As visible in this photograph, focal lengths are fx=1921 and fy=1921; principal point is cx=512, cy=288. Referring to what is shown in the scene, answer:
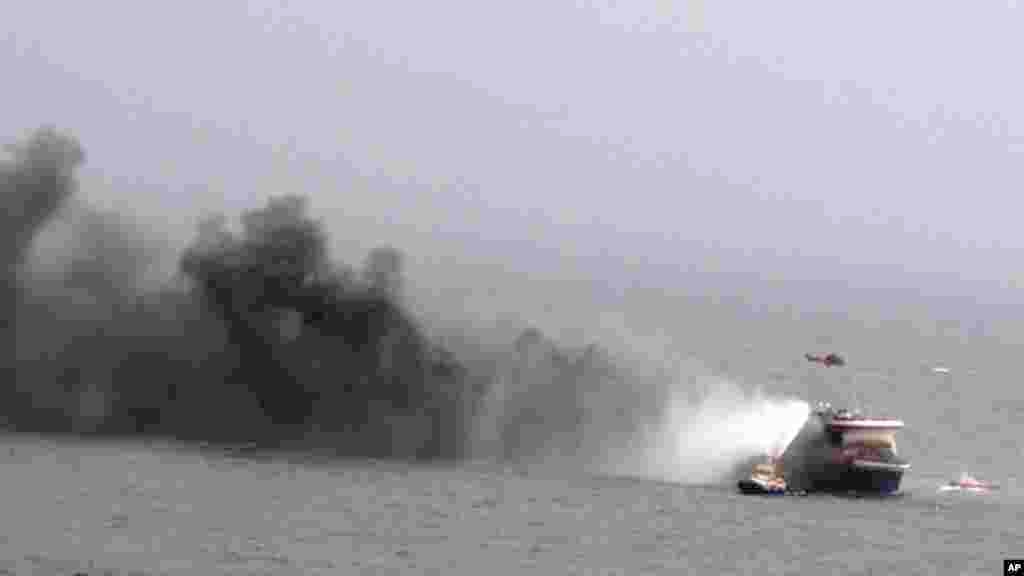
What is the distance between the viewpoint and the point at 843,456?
120 meters

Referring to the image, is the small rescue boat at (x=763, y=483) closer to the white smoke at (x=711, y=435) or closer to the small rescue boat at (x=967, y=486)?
the white smoke at (x=711, y=435)

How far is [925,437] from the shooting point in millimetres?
160250

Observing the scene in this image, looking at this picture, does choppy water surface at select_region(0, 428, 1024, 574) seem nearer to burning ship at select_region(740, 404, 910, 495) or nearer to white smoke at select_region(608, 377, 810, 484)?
burning ship at select_region(740, 404, 910, 495)

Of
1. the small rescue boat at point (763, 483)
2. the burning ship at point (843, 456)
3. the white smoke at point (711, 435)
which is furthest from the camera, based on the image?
the white smoke at point (711, 435)

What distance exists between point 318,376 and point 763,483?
30.9 m

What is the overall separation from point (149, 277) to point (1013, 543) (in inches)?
2519

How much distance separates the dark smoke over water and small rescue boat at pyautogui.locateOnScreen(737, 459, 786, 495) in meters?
5.53

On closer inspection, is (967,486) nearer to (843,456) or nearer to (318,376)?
(843,456)

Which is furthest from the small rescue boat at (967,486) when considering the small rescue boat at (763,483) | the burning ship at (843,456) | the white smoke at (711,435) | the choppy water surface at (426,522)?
the small rescue boat at (763,483)

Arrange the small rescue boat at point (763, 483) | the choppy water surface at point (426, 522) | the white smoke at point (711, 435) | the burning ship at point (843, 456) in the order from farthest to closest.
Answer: the white smoke at point (711, 435) → the burning ship at point (843, 456) → the small rescue boat at point (763, 483) → the choppy water surface at point (426, 522)

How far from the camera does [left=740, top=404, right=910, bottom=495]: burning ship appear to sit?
119 metres

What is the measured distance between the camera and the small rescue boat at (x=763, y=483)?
116 metres

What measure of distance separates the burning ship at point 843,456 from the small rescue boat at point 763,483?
2220mm

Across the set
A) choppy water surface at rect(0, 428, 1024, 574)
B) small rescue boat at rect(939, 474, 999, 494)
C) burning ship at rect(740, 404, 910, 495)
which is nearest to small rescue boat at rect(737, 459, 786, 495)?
choppy water surface at rect(0, 428, 1024, 574)
